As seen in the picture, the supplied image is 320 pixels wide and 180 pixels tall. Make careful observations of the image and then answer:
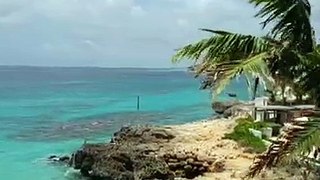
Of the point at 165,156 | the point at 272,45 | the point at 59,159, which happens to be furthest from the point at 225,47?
the point at 59,159

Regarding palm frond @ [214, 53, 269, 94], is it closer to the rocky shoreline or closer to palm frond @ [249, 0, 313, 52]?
palm frond @ [249, 0, 313, 52]

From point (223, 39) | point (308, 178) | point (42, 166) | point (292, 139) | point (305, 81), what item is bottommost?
point (42, 166)

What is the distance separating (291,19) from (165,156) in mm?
13612

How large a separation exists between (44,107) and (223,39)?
5331 cm

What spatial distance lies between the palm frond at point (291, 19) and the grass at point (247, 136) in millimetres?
11577

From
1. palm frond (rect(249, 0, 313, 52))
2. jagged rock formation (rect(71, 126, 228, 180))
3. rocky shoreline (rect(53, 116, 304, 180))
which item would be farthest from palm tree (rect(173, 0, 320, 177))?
jagged rock formation (rect(71, 126, 228, 180))

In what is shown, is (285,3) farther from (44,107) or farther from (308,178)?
(44,107)

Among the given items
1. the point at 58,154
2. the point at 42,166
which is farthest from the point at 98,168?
the point at 58,154

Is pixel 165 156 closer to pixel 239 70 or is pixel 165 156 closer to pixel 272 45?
pixel 272 45

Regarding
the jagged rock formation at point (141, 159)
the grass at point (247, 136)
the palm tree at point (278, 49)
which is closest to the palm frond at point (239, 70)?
the palm tree at point (278, 49)

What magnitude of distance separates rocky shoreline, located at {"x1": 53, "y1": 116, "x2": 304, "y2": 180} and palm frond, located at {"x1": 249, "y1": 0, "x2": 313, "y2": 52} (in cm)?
923

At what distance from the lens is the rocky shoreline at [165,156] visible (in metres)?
20.2

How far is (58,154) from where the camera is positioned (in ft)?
100

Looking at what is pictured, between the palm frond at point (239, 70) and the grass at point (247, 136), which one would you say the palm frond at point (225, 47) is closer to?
the palm frond at point (239, 70)
